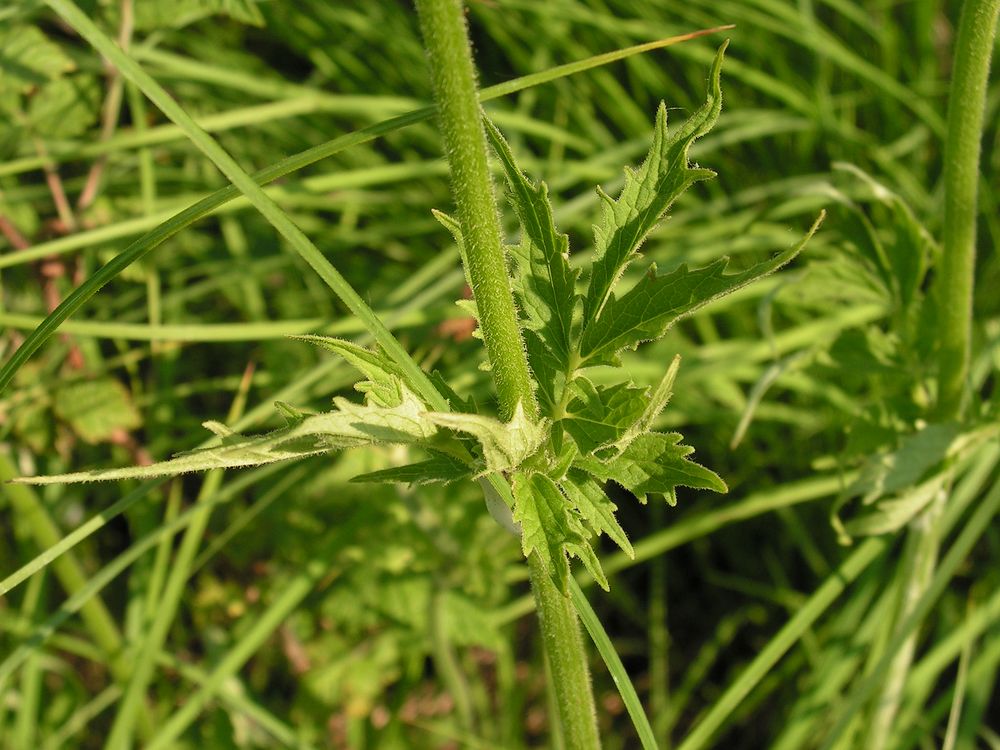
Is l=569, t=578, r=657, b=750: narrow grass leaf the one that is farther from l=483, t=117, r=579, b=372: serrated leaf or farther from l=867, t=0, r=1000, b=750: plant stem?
l=867, t=0, r=1000, b=750: plant stem

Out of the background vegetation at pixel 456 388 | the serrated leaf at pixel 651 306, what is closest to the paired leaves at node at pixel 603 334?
the serrated leaf at pixel 651 306

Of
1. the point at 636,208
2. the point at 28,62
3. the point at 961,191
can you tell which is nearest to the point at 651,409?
the point at 636,208

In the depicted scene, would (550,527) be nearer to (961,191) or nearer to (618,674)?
(618,674)

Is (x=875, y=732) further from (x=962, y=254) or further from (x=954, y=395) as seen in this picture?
(x=962, y=254)

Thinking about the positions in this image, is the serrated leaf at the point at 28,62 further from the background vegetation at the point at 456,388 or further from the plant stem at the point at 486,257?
the plant stem at the point at 486,257

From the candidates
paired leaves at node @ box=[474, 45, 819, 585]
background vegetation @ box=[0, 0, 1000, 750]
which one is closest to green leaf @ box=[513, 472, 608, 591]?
paired leaves at node @ box=[474, 45, 819, 585]
